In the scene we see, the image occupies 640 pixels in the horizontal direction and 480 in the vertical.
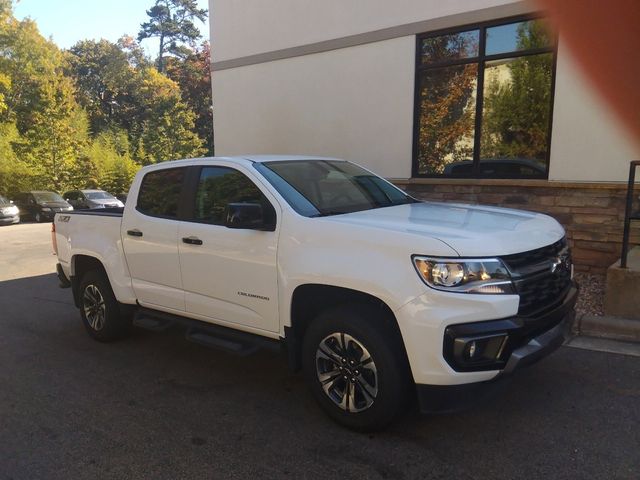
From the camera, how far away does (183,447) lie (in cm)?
327

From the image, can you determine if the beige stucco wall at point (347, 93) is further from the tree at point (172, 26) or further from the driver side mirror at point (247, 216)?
the tree at point (172, 26)

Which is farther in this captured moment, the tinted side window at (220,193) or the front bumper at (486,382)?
the tinted side window at (220,193)

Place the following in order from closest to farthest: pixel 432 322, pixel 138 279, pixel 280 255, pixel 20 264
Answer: pixel 432 322, pixel 280 255, pixel 138 279, pixel 20 264

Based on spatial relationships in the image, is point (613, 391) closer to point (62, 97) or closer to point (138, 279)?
point (138, 279)

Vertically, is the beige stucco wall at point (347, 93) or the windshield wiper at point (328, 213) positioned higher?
the beige stucco wall at point (347, 93)

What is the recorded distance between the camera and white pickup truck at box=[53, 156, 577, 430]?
2.92 m

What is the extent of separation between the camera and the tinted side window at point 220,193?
399 centimetres

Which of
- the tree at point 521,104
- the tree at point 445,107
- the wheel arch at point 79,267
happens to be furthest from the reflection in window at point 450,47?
the wheel arch at point 79,267

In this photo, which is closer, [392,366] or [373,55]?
[392,366]

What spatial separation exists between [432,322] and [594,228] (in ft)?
17.1

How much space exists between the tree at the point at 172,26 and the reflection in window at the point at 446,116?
221ft

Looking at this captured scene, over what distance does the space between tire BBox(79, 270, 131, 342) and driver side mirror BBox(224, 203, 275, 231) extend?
87.4 inches

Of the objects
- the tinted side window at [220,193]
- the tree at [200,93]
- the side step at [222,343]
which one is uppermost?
the tree at [200,93]

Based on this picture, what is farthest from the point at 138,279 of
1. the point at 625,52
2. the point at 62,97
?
the point at 62,97
